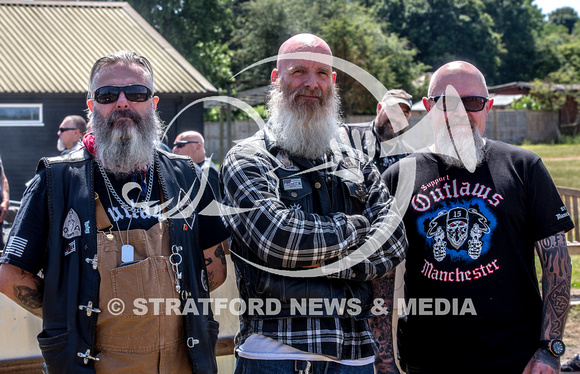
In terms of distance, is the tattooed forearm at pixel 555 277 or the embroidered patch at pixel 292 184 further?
the tattooed forearm at pixel 555 277

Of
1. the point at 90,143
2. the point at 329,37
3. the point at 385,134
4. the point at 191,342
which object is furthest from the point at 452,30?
the point at 191,342

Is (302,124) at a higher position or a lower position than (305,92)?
lower

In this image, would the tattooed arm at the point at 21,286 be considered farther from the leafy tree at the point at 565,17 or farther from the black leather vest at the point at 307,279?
the leafy tree at the point at 565,17

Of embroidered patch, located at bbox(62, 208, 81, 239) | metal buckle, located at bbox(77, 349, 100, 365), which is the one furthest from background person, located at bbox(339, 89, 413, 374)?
metal buckle, located at bbox(77, 349, 100, 365)

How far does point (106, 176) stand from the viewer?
9.31 ft

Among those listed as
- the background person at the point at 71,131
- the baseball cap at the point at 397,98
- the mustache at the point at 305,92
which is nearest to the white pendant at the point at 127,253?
the mustache at the point at 305,92

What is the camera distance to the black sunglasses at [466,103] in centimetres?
322

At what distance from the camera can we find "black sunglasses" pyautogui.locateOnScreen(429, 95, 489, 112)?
10.6 feet

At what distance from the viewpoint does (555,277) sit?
3.01 meters

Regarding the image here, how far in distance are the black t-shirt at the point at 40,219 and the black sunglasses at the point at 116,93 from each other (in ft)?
1.15

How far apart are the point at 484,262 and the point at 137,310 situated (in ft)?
5.67

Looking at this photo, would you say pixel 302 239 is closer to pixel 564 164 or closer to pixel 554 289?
pixel 554 289

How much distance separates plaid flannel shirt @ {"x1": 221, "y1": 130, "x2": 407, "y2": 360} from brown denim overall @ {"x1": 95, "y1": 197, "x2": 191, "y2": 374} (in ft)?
1.09

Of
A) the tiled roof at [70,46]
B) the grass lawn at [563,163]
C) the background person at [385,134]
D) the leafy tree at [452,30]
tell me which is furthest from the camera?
the leafy tree at [452,30]
